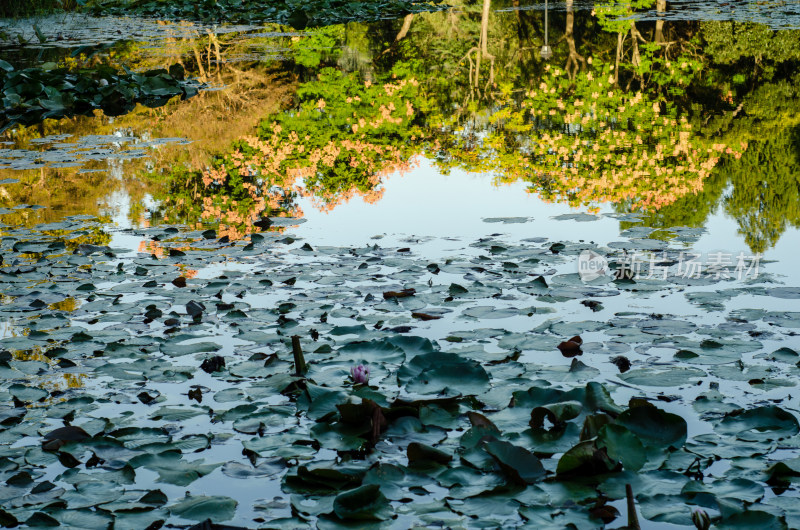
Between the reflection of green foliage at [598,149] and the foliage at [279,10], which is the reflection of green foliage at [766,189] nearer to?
the reflection of green foliage at [598,149]

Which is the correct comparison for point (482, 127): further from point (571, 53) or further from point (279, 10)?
point (279, 10)

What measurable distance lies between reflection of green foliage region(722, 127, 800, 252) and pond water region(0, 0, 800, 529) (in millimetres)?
31

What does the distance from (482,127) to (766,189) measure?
397 cm

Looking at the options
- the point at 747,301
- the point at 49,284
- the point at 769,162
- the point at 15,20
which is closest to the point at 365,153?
the point at 769,162

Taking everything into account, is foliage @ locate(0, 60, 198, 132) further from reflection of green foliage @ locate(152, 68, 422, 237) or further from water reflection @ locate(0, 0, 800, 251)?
reflection of green foliage @ locate(152, 68, 422, 237)

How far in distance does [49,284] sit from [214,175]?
106 inches

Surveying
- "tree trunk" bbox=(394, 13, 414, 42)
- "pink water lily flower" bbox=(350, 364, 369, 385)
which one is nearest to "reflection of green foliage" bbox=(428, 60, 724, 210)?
"pink water lily flower" bbox=(350, 364, 369, 385)

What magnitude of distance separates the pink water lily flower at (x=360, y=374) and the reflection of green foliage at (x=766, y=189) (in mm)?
2721

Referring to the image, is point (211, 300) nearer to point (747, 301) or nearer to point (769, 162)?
point (747, 301)

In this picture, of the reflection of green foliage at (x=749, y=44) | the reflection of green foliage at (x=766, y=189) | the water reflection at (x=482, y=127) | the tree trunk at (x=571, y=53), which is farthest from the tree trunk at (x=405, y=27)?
the reflection of green foliage at (x=766, y=189)

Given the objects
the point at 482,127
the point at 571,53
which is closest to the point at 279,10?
the point at 571,53

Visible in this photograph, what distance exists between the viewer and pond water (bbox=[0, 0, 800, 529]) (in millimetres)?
2332

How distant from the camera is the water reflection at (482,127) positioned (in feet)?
20.1

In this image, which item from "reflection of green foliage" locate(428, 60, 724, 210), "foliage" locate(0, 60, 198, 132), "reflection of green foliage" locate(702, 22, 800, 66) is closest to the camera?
"reflection of green foliage" locate(428, 60, 724, 210)
